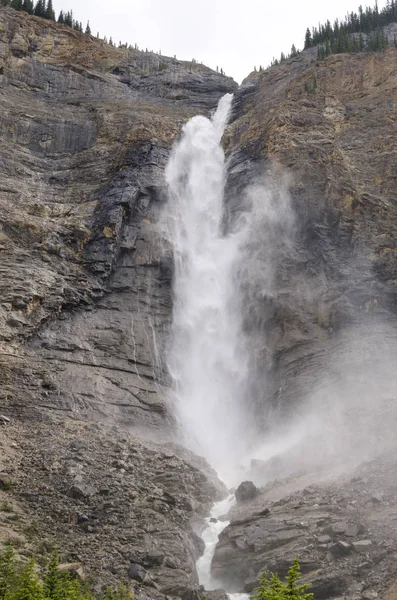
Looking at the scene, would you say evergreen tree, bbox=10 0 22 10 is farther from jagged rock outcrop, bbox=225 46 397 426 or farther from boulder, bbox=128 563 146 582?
boulder, bbox=128 563 146 582

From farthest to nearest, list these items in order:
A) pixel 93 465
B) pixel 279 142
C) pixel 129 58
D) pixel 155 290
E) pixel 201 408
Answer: pixel 129 58
pixel 279 142
pixel 155 290
pixel 201 408
pixel 93 465

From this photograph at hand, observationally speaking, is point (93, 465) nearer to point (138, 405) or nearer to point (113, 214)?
point (138, 405)

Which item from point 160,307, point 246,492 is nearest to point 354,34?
point 160,307

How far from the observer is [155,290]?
37.2m

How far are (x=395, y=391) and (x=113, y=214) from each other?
71.0 feet

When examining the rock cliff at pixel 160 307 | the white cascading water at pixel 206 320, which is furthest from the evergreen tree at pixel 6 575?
the white cascading water at pixel 206 320

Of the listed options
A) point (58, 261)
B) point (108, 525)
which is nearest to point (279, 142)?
point (58, 261)

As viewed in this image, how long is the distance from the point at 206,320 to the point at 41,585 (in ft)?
77.9

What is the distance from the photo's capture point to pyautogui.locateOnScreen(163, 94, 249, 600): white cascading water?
1262 inches

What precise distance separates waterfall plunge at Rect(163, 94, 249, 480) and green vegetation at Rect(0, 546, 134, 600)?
1295 cm

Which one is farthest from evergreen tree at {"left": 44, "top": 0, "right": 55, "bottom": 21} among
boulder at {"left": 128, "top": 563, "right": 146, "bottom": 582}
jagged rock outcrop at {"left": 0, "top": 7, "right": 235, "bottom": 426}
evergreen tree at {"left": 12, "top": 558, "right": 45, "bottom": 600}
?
evergreen tree at {"left": 12, "top": 558, "right": 45, "bottom": 600}

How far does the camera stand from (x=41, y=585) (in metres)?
15.2

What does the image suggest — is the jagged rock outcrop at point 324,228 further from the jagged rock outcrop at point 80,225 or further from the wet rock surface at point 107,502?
the wet rock surface at point 107,502

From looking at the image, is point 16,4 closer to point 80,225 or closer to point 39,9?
point 39,9
